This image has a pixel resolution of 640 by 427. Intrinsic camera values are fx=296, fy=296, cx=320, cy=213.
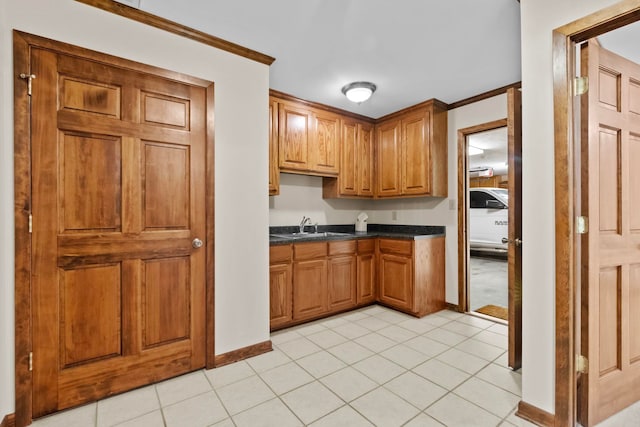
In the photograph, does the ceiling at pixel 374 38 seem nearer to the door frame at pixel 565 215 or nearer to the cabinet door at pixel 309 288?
the door frame at pixel 565 215

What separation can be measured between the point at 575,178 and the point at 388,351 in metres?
1.77

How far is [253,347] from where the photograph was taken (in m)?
2.36

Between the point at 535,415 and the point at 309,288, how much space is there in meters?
1.98

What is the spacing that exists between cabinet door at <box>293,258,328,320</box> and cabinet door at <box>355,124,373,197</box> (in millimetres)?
1221

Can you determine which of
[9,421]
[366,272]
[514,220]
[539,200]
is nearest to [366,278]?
[366,272]

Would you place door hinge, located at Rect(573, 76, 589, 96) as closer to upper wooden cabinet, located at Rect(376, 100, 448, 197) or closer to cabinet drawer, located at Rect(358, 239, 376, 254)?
upper wooden cabinet, located at Rect(376, 100, 448, 197)

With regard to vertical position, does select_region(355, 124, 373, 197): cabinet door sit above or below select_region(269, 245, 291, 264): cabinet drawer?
above

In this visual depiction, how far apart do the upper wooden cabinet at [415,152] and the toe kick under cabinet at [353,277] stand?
0.66m

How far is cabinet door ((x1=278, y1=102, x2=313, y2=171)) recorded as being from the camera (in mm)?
3178

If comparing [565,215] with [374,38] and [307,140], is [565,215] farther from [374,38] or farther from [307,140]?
[307,140]

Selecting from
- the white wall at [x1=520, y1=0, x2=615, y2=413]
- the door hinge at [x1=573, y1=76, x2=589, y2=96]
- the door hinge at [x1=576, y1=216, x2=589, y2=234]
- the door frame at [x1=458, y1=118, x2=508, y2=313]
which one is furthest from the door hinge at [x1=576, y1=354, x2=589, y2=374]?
the door frame at [x1=458, y1=118, x2=508, y2=313]

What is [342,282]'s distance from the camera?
3.33m

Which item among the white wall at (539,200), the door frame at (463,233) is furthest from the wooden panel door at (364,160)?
the white wall at (539,200)

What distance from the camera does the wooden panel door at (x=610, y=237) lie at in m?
1.50
